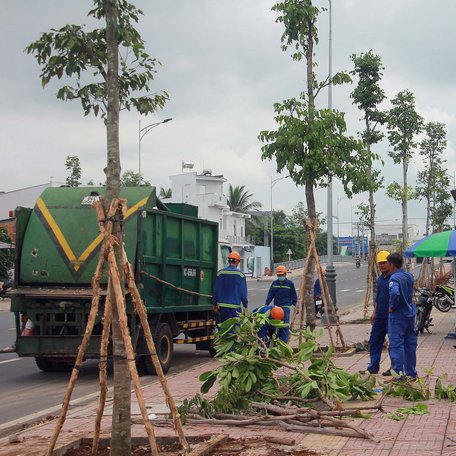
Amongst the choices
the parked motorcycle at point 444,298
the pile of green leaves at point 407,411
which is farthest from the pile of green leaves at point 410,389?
the parked motorcycle at point 444,298

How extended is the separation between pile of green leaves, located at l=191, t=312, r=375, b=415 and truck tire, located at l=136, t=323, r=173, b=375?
4024 millimetres

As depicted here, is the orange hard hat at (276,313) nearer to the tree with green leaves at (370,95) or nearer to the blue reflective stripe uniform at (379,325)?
the blue reflective stripe uniform at (379,325)

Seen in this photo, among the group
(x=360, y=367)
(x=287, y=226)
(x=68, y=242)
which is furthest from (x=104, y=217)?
(x=287, y=226)

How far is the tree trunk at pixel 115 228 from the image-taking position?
246 inches

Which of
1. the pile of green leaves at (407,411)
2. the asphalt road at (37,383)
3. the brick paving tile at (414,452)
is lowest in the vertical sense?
the asphalt road at (37,383)

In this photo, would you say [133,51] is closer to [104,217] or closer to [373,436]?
[104,217]

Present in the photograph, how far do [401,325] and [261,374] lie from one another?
2.56 metres

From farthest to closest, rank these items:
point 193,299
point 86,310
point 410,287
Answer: point 193,299
point 86,310
point 410,287

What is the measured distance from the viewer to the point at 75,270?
12445 millimetres

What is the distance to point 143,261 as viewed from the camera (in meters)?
12.3

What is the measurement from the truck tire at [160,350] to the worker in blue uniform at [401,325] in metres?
4.16

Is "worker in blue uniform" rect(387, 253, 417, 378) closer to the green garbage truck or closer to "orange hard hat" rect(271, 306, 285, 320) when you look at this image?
"orange hard hat" rect(271, 306, 285, 320)

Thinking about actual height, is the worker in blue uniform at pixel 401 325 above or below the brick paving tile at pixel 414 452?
above

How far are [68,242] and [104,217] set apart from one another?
6.43m
